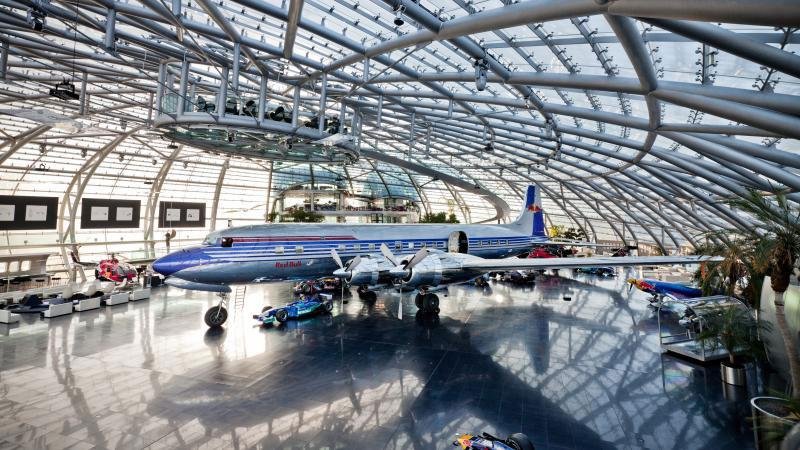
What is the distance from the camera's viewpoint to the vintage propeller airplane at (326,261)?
17.0 meters

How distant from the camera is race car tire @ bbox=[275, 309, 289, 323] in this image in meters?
18.0

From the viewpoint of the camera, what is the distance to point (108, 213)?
1303 inches

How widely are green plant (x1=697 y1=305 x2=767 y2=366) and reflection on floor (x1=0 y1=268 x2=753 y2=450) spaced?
1.34 meters

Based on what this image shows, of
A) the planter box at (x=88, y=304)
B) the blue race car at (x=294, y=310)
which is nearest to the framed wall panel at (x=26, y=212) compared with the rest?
the planter box at (x=88, y=304)

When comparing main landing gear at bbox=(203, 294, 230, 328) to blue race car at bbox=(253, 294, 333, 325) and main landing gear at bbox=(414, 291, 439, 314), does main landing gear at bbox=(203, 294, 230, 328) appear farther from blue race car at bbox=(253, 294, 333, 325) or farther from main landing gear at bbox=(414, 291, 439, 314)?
main landing gear at bbox=(414, 291, 439, 314)

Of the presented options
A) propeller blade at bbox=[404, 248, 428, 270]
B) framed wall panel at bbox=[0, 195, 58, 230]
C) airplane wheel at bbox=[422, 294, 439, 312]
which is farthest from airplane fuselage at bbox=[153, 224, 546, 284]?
framed wall panel at bbox=[0, 195, 58, 230]

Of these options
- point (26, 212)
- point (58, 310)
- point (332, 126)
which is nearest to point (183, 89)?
point (332, 126)

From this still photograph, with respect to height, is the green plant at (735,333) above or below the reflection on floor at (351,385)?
above

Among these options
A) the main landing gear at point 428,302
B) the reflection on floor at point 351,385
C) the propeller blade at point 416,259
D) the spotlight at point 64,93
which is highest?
the spotlight at point 64,93

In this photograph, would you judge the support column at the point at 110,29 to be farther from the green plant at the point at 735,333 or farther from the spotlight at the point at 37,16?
the green plant at the point at 735,333

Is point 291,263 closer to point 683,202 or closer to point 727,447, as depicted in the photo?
point 727,447

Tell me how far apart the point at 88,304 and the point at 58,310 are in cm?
145

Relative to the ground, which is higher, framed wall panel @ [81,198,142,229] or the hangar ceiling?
the hangar ceiling

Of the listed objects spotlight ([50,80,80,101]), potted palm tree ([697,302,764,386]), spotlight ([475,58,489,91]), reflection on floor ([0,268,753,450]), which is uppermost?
spotlight ([475,58,489,91])
